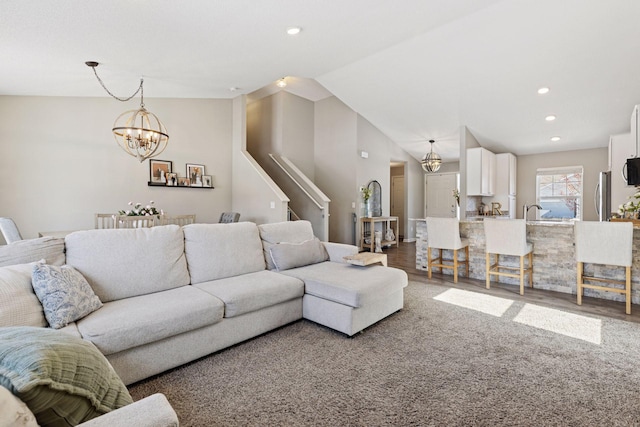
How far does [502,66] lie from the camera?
4344 millimetres

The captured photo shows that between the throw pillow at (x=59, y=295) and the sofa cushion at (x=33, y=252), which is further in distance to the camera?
the sofa cushion at (x=33, y=252)

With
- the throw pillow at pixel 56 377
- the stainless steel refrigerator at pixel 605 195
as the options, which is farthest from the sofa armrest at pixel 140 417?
the stainless steel refrigerator at pixel 605 195

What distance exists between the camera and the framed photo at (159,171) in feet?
18.3

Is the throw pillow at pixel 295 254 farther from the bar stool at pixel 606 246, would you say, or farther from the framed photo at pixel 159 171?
the framed photo at pixel 159 171

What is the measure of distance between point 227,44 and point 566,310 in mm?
4646

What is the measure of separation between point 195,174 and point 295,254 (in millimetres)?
3718

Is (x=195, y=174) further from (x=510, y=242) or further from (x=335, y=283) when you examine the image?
(x=510, y=242)

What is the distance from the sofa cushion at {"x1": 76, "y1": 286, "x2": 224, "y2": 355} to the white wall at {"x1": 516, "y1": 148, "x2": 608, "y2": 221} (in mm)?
7576

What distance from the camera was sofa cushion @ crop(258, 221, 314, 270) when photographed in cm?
328

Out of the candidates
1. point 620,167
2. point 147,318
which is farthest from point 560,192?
point 147,318

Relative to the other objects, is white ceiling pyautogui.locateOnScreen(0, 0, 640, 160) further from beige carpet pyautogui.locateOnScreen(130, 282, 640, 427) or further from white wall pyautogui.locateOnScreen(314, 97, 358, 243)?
beige carpet pyautogui.locateOnScreen(130, 282, 640, 427)

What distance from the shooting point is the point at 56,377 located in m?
0.81

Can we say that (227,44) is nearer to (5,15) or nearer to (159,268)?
(5,15)

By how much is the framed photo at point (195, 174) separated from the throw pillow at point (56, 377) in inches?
211
